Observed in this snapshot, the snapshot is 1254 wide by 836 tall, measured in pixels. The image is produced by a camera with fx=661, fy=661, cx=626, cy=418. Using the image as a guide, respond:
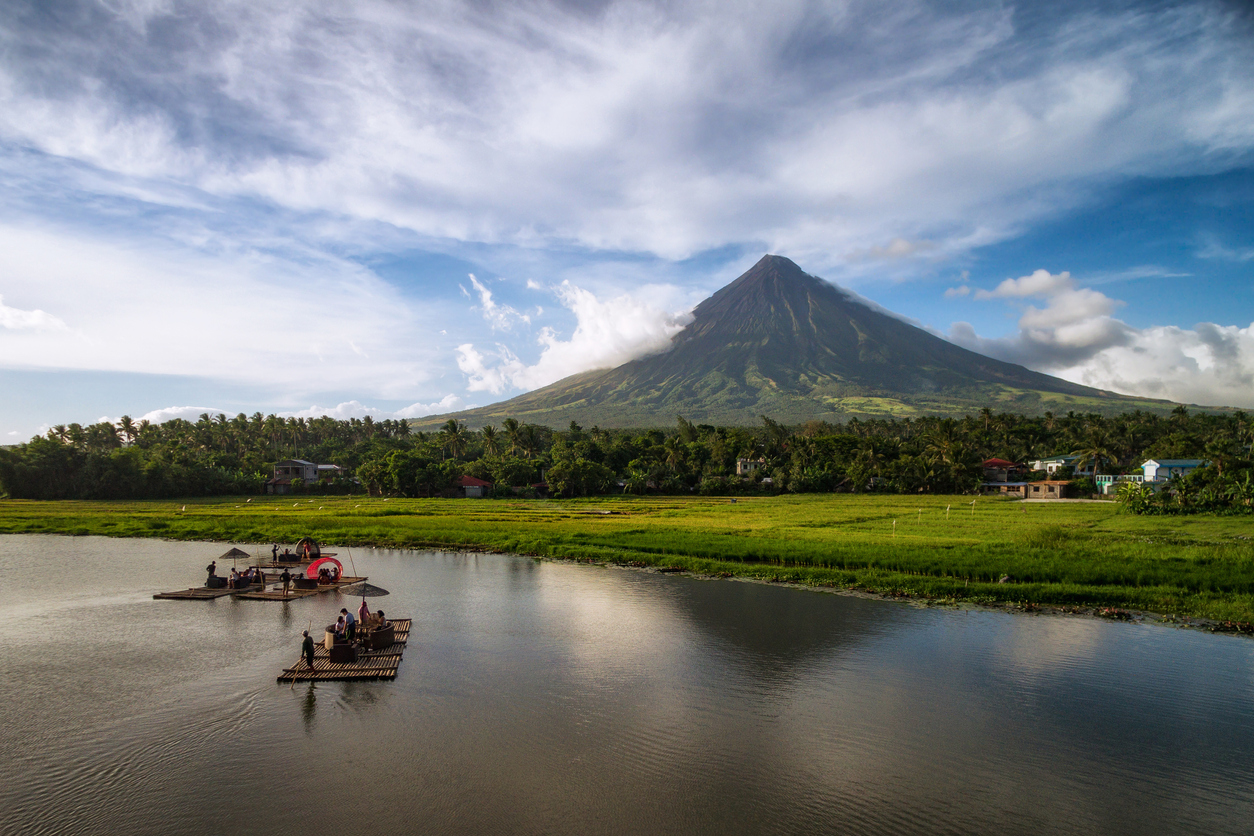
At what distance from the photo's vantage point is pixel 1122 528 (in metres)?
41.1

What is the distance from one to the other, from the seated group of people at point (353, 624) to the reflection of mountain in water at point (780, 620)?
10.2m

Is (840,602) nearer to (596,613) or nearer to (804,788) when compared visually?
(596,613)

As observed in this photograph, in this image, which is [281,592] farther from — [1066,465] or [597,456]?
[1066,465]

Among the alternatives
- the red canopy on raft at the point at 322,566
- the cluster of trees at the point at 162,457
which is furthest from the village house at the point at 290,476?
the red canopy on raft at the point at 322,566

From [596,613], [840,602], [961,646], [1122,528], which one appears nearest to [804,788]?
[961,646]

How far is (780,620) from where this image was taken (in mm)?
22875

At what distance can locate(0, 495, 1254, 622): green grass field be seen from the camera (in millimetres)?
26016

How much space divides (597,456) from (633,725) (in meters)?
82.3

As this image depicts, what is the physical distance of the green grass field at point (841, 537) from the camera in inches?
1024

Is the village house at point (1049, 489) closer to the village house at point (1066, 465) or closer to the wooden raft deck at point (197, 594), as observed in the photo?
the village house at point (1066, 465)

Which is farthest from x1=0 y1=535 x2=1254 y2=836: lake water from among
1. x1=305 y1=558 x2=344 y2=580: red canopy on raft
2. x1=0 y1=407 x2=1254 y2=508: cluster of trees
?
x1=0 y1=407 x2=1254 y2=508: cluster of trees

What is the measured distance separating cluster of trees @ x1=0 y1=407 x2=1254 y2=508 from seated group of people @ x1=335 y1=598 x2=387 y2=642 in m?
62.4

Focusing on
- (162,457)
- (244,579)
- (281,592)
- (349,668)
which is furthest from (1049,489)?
(162,457)

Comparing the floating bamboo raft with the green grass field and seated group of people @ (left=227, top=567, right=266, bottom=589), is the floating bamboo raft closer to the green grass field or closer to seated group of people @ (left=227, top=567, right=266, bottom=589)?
seated group of people @ (left=227, top=567, right=266, bottom=589)
